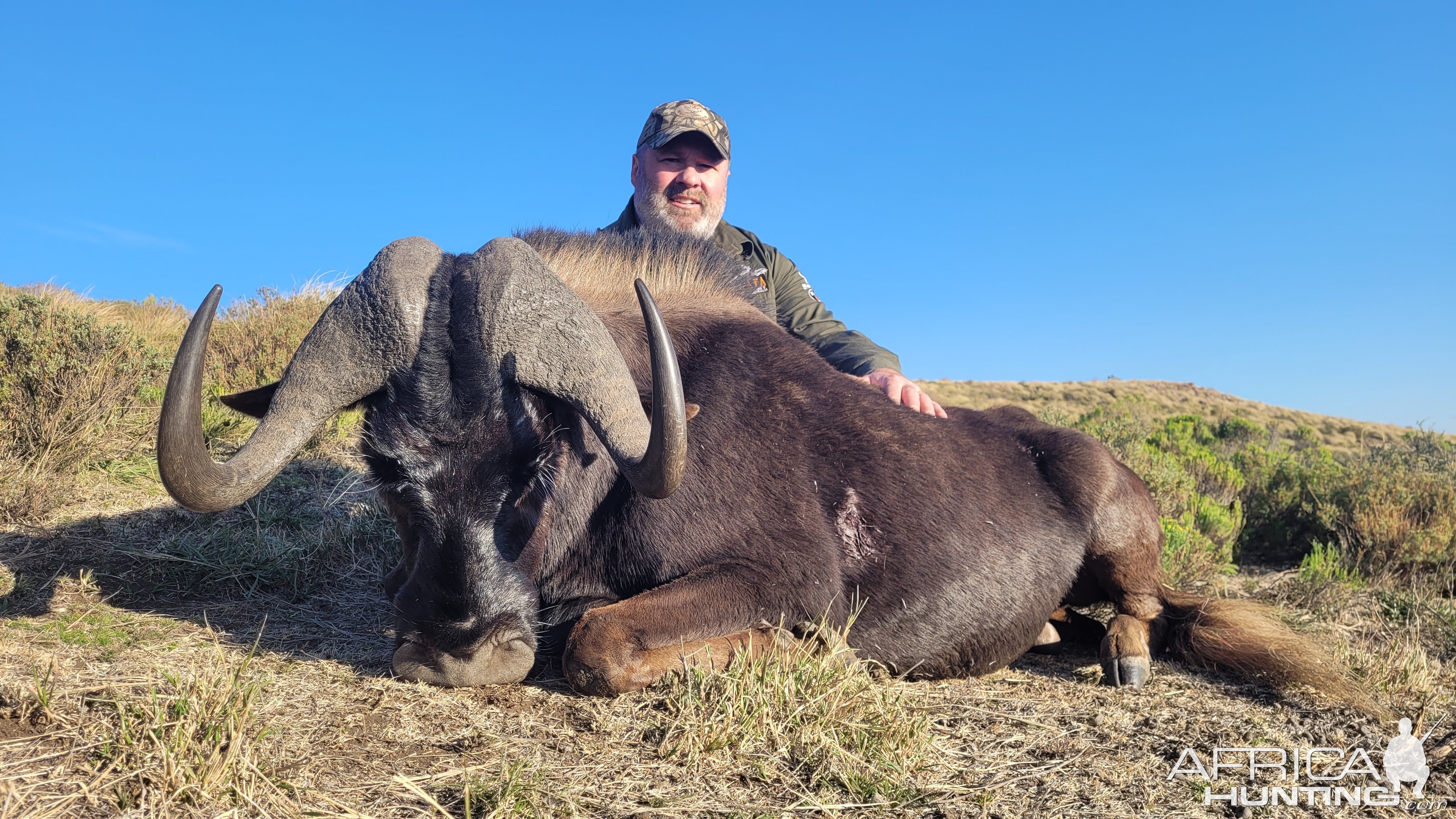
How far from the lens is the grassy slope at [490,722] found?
2.27 m

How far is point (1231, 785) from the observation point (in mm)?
2781

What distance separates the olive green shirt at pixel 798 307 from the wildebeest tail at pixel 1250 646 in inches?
82.5

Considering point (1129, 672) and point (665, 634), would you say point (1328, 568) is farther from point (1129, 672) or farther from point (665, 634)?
point (665, 634)

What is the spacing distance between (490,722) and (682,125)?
4666 millimetres

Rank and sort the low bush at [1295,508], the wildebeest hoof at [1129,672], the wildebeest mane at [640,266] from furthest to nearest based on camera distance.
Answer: the low bush at [1295,508] → the wildebeest mane at [640,266] → the wildebeest hoof at [1129,672]

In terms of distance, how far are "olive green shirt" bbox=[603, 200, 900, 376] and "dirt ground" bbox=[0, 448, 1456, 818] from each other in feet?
7.10

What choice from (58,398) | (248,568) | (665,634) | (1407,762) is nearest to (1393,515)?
(1407,762)

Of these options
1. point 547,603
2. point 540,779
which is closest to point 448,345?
point 547,603

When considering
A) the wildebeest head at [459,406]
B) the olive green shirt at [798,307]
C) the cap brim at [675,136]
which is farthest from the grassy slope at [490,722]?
the cap brim at [675,136]

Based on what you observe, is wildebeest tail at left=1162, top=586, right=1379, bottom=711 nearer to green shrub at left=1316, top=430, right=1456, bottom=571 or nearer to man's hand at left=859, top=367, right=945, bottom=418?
man's hand at left=859, top=367, right=945, bottom=418

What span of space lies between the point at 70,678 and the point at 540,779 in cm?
176

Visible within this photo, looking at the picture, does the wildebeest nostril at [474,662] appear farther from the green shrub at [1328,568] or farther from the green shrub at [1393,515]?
the green shrub at [1393,515]

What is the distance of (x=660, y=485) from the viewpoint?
9.21 ft

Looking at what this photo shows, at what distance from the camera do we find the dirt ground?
7.39ft
